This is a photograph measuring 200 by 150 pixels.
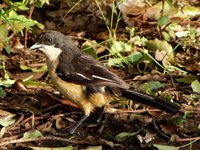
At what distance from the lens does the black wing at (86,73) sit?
5.10 m

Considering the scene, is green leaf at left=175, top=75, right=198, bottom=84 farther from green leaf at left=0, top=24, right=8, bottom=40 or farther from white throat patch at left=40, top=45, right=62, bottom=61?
green leaf at left=0, top=24, right=8, bottom=40

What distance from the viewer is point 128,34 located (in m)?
7.14

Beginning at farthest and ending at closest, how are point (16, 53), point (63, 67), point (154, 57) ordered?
point (16, 53) → point (154, 57) → point (63, 67)

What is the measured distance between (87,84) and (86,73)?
0.36 feet

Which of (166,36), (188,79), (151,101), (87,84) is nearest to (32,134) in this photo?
(87,84)

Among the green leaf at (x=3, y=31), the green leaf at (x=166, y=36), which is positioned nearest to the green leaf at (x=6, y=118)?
the green leaf at (x=3, y=31)

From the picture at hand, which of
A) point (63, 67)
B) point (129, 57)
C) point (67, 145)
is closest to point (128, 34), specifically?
point (129, 57)

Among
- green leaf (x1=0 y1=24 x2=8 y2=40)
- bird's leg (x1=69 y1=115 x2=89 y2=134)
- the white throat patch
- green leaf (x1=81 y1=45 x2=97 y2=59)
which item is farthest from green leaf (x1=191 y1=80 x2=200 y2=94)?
green leaf (x1=0 y1=24 x2=8 y2=40)

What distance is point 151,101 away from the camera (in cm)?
505

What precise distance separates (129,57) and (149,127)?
53.2 inches

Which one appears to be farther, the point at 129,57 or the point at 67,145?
the point at 129,57

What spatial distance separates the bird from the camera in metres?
5.09

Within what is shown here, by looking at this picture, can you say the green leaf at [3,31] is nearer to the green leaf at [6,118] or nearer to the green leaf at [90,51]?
the green leaf at [6,118]

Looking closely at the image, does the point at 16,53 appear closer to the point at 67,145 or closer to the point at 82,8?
the point at 82,8
